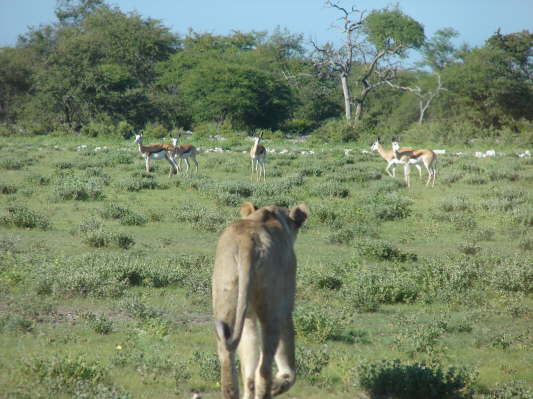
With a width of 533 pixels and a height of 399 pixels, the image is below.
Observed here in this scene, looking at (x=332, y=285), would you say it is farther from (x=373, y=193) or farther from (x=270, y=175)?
(x=270, y=175)

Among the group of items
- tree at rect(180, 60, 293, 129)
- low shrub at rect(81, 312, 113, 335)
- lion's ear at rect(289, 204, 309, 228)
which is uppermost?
tree at rect(180, 60, 293, 129)

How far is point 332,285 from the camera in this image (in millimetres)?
8938

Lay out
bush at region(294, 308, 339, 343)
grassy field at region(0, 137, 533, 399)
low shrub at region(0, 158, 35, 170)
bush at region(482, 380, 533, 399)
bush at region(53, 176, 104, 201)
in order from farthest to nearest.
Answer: low shrub at region(0, 158, 35, 170)
bush at region(53, 176, 104, 201)
bush at region(294, 308, 339, 343)
grassy field at region(0, 137, 533, 399)
bush at region(482, 380, 533, 399)

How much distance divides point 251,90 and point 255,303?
4636 centimetres

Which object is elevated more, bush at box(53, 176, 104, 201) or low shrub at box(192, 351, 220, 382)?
bush at box(53, 176, 104, 201)

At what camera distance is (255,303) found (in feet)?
12.8

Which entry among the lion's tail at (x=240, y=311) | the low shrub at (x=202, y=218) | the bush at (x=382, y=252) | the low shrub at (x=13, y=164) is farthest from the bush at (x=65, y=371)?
the low shrub at (x=13, y=164)

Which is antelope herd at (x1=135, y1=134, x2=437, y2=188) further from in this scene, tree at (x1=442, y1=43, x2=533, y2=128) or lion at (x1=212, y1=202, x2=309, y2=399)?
tree at (x1=442, y1=43, x2=533, y2=128)

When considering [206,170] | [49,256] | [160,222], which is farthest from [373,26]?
[49,256]

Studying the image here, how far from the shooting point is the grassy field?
555 cm

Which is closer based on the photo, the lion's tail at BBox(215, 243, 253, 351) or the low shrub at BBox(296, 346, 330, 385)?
the lion's tail at BBox(215, 243, 253, 351)

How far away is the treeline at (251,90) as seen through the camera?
4550 centimetres

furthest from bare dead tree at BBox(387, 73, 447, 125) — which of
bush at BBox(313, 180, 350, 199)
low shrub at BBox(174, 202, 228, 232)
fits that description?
low shrub at BBox(174, 202, 228, 232)

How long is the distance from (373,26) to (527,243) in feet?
168
